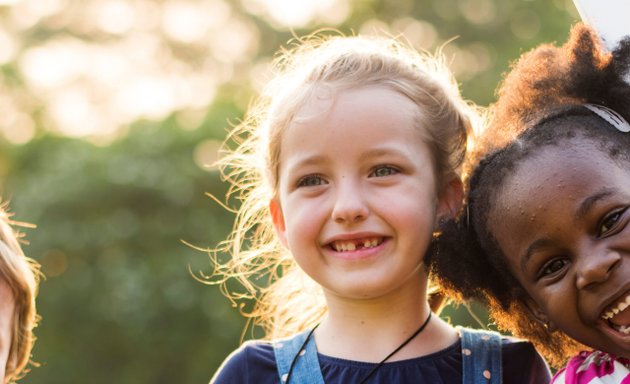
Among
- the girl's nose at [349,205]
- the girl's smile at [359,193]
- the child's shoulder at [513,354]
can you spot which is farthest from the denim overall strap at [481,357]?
the girl's nose at [349,205]

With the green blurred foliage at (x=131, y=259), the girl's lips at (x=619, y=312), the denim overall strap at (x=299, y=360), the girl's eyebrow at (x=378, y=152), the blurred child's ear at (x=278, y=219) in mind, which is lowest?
the green blurred foliage at (x=131, y=259)

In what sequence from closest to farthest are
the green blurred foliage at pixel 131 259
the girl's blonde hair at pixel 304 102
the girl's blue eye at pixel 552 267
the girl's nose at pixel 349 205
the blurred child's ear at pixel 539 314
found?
the girl's blue eye at pixel 552 267 < the blurred child's ear at pixel 539 314 < the girl's nose at pixel 349 205 < the girl's blonde hair at pixel 304 102 < the green blurred foliage at pixel 131 259

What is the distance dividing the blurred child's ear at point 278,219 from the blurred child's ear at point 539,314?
0.73 m

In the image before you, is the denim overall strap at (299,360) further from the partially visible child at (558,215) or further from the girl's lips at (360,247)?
the partially visible child at (558,215)

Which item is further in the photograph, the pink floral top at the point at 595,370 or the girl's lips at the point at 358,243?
the girl's lips at the point at 358,243

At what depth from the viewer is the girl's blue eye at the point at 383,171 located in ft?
8.14

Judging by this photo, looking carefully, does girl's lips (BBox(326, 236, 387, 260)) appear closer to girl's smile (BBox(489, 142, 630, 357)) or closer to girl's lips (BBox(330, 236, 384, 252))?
girl's lips (BBox(330, 236, 384, 252))

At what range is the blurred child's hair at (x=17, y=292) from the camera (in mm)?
2461

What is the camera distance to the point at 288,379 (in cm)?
253

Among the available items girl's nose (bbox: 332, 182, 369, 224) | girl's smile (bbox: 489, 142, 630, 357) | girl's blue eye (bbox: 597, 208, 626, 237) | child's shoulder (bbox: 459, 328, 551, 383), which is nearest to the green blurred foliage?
child's shoulder (bbox: 459, 328, 551, 383)

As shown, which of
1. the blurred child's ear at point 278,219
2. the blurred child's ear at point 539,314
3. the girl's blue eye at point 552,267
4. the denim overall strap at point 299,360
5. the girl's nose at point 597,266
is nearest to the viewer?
the girl's nose at point 597,266

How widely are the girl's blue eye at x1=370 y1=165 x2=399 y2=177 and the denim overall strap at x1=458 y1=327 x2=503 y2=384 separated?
0.48 meters

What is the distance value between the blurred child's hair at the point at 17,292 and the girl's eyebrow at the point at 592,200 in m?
1.41

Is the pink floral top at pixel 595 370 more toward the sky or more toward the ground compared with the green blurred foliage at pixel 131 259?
more toward the sky
